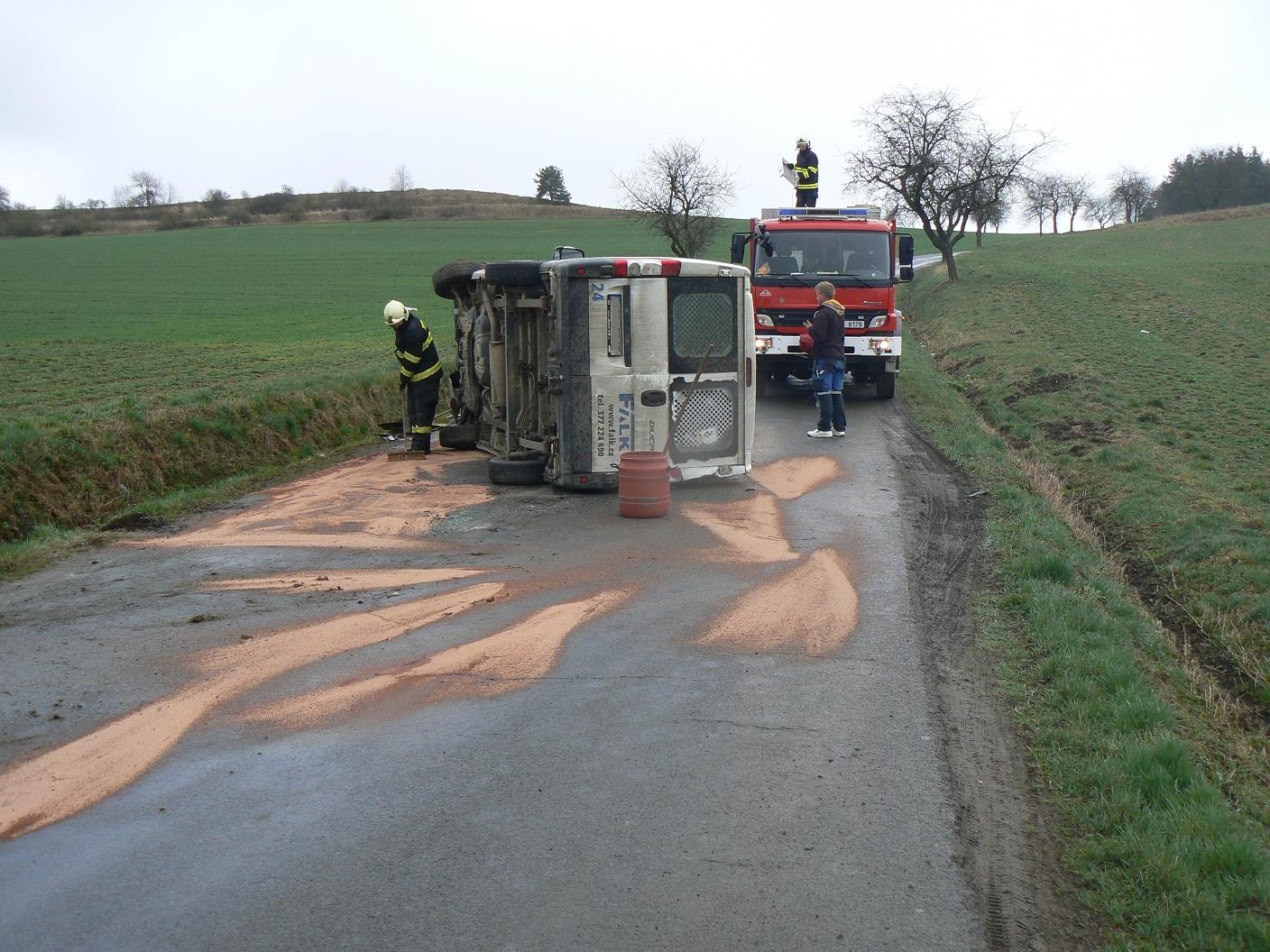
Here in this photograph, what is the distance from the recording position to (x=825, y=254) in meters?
18.4

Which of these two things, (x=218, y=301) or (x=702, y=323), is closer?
(x=702, y=323)

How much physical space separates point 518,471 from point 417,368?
253 cm

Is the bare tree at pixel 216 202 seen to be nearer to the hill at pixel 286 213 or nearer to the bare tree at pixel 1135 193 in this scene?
the hill at pixel 286 213

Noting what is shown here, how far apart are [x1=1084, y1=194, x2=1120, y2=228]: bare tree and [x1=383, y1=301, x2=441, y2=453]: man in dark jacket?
116617 millimetres

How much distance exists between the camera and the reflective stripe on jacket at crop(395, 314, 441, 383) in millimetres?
14000

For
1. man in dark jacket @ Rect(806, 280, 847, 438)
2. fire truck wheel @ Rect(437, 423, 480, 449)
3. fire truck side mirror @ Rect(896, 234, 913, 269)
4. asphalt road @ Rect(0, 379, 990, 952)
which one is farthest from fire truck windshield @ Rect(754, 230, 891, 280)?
asphalt road @ Rect(0, 379, 990, 952)

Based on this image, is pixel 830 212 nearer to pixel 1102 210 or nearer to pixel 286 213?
pixel 286 213

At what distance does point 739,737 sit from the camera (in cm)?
569

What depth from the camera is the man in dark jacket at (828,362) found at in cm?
1538

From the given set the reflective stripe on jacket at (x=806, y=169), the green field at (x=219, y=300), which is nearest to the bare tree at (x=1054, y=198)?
the green field at (x=219, y=300)

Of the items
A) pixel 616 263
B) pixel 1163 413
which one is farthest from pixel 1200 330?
pixel 616 263

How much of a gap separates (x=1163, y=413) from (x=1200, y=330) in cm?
1342

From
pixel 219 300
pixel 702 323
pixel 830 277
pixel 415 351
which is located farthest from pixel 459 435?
pixel 219 300

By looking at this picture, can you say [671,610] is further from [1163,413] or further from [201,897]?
[1163,413]
